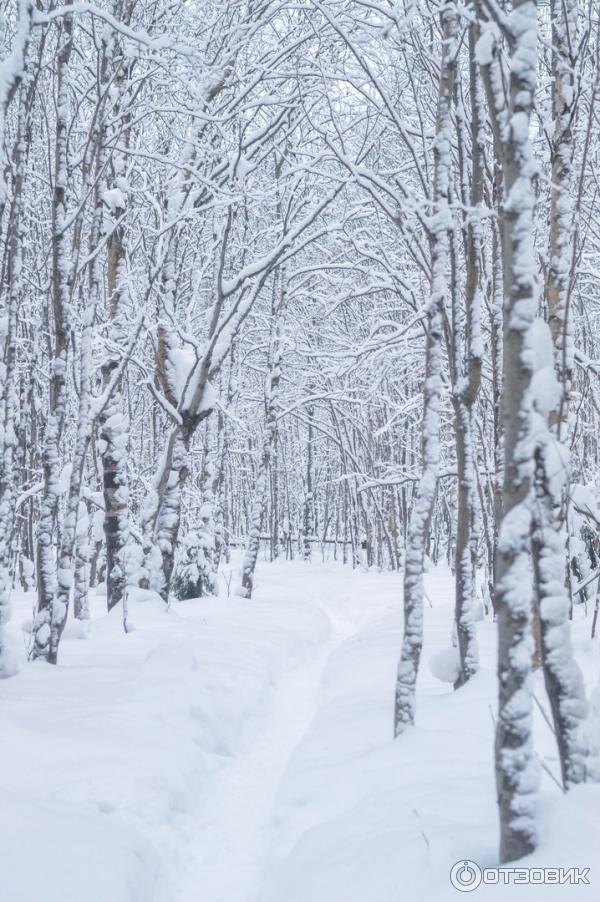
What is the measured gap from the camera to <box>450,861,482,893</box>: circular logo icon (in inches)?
89.7

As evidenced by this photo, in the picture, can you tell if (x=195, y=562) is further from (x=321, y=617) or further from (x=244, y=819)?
(x=244, y=819)

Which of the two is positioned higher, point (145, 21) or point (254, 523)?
point (145, 21)

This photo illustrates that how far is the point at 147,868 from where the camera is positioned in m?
3.21

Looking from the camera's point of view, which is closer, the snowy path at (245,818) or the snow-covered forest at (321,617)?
the snow-covered forest at (321,617)

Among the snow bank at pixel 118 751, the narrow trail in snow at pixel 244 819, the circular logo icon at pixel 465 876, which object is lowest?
the narrow trail in snow at pixel 244 819

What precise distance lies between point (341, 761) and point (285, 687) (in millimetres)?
3074

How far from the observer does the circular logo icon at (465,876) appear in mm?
2279

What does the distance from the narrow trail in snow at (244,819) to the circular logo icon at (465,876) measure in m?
1.28

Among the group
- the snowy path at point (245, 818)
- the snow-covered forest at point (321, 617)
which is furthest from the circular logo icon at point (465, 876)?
the snowy path at point (245, 818)

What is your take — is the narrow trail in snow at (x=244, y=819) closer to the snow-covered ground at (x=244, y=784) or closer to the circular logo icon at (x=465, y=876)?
the snow-covered ground at (x=244, y=784)

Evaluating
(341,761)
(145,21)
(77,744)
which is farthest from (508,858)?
(145,21)

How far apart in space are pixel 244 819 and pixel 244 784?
535mm

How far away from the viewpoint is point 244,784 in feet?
15.3

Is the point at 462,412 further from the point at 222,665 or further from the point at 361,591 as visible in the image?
the point at 361,591
